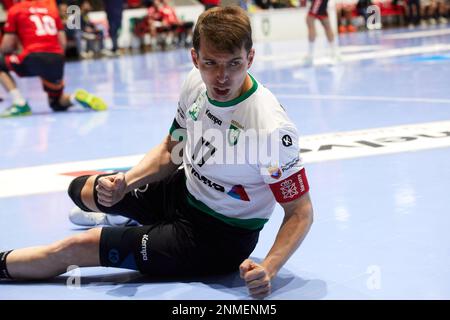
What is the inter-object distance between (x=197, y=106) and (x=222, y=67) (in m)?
0.36

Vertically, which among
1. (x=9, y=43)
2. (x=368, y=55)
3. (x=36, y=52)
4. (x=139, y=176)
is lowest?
(x=368, y=55)

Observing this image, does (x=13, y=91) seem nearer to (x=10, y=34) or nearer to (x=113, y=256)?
(x=10, y=34)

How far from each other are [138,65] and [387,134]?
8.83 m

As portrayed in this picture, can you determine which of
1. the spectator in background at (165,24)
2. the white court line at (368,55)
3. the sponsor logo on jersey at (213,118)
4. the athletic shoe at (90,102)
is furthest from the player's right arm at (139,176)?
the spectator in background at (165,24)

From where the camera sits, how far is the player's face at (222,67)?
270 centimetres

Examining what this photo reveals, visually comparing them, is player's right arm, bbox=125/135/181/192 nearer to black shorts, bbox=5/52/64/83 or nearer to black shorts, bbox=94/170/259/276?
black shorts, bbox=94/170/259/276

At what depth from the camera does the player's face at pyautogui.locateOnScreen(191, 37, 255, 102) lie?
8.85 ft

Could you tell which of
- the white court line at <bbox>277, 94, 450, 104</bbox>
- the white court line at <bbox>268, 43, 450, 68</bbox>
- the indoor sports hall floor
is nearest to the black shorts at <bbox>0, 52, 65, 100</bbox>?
the indoor sports hall floor

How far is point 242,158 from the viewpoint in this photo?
284 centimetres

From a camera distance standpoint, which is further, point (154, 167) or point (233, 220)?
point (154, 167)

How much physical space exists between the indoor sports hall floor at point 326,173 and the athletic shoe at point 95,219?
0.12 metres

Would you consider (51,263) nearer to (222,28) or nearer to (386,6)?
(222,28)

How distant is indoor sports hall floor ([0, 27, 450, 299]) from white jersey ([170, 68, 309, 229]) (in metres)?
0.28

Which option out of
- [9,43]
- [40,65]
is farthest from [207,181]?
[9,43]
